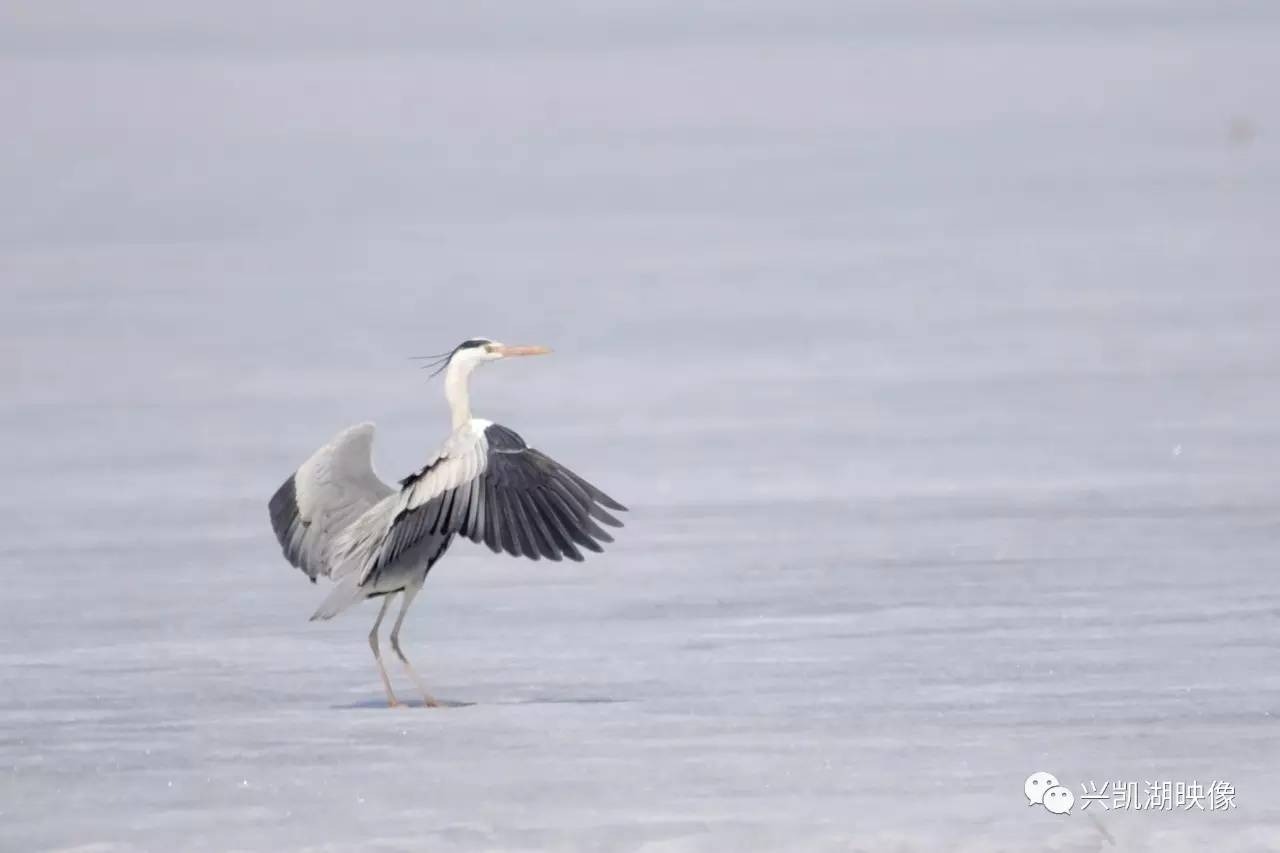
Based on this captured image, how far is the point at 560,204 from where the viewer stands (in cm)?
1617

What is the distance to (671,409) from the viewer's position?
11.1m

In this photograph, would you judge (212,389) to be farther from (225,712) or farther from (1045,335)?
(225,712)

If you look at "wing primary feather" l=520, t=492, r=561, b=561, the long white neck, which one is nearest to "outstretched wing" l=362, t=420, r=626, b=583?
"wing primary feather" l=520, t=492, r=561, b=561

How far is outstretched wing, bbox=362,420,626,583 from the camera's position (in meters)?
7.11

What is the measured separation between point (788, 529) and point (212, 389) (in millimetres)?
3638

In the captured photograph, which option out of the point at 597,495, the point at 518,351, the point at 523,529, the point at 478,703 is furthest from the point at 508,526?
the point at 518,351

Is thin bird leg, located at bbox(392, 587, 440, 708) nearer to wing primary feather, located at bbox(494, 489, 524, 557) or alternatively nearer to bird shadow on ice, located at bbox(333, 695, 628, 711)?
bird shadow on ice, located at bbox(333, 695, 628, 711)

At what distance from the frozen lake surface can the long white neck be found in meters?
0.75

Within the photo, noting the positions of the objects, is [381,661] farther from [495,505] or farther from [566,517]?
[566,517]

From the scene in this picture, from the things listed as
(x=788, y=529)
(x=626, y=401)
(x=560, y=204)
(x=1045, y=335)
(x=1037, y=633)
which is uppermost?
(x=560, y=204)

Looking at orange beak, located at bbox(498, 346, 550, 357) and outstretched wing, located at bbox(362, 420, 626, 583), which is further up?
orange beak, located at bbox(498, 346, 550, 357)

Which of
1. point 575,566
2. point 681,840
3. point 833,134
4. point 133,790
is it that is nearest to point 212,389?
point 575,566

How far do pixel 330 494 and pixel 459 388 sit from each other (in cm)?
53

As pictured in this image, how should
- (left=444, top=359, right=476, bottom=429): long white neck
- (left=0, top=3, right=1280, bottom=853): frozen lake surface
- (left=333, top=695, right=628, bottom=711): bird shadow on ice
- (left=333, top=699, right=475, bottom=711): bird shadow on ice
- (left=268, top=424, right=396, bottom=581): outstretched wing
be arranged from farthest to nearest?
(left=268, top=424, right=396, bottom=581): outstretched wing < (left=444, top=359, right=476, bottom=429): long white neck < (left=333, top=699, right=475, bottom=711): bird shadow on ice < (left=333, top=695, right=628, bottom=711): bird shadow on ice < (left=0, top=3, right=1280, bottom=853): frozen lake surface
